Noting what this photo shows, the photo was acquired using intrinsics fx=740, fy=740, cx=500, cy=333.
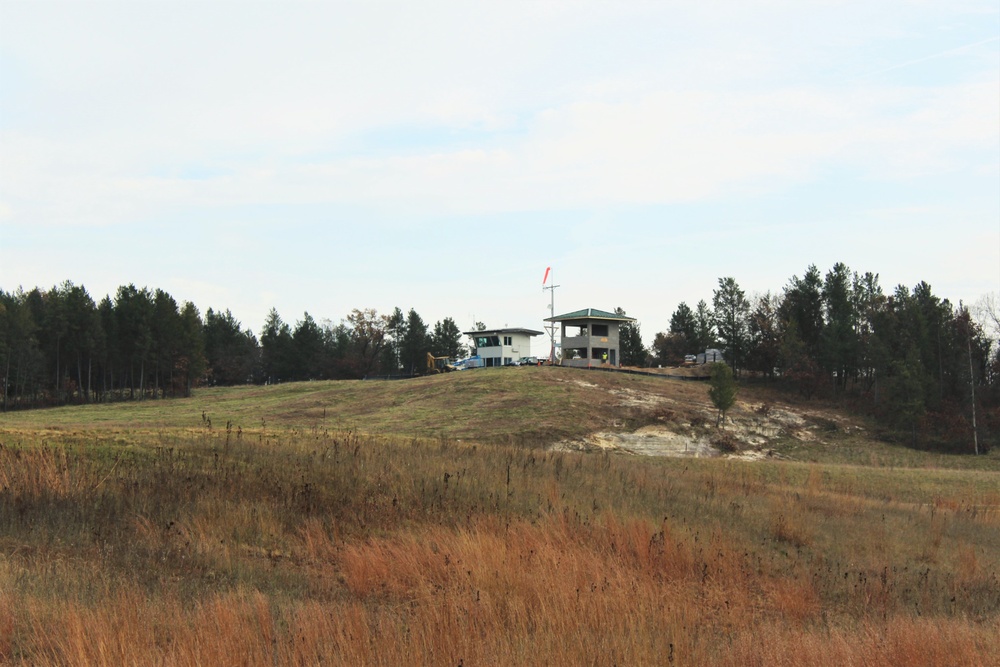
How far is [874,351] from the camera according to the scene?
2650 inches

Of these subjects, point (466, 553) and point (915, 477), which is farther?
point (915, 477)

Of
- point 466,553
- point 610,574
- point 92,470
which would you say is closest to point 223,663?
point 466,553

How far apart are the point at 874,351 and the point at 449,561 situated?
Result: 6687 centimetres

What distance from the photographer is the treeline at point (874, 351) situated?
2339 inches

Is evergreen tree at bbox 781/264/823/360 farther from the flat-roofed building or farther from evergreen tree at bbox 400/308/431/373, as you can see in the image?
evergreen tree at bbox 400/308/431/373

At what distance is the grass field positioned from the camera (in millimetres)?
6984

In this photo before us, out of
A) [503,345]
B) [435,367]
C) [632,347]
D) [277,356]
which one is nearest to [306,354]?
[277,356]

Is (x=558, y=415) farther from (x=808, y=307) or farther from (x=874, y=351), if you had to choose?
(x=808, y=307)

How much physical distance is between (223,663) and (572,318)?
2920 inches

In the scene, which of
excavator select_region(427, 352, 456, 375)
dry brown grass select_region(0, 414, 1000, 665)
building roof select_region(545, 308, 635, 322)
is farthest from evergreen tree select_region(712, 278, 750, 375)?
dry brown grass select_region(0, 414, 1000, 665)

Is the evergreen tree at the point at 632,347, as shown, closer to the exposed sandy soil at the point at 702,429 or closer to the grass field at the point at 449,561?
the exposed sandy soil at the point at 702,429

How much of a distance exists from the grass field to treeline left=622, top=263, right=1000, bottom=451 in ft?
143

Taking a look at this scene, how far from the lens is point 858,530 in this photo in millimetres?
15492

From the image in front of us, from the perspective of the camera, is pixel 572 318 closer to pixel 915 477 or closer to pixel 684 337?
pixel 684 337
